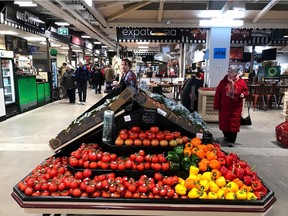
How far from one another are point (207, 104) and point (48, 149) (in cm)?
453

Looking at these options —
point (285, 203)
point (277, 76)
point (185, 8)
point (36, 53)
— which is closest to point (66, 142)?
point (285, 203)

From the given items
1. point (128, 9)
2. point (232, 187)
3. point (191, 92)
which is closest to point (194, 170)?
point (232, 187)

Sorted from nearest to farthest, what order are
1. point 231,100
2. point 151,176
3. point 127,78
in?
point 151,176
point 127,78
point 231,100

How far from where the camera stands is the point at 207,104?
7586 millimetres

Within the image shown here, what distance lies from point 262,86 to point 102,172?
9.25m

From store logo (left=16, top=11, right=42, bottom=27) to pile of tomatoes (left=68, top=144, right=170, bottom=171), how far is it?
7433 mm

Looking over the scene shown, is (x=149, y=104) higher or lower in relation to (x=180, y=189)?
higher

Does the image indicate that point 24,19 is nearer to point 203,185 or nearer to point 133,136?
point 133,136

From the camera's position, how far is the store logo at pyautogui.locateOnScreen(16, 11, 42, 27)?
27.6 ft

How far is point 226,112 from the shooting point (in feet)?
17.1

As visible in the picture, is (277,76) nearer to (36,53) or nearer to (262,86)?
(262,86)

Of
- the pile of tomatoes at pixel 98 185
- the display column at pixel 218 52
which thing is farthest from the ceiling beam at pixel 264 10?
the pile of tomatoes at pixel 98 185

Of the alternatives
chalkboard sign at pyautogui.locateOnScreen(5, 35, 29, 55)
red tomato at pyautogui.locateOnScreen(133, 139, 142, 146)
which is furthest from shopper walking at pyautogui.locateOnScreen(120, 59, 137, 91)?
chalkboard sign at pyautogui.locateOnScreen(5, 35, 29, 55)

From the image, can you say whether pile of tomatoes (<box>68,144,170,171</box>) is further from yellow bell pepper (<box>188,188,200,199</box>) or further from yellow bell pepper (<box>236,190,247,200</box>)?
yellow bell pepper (<box>236,190,247,200</box>)
